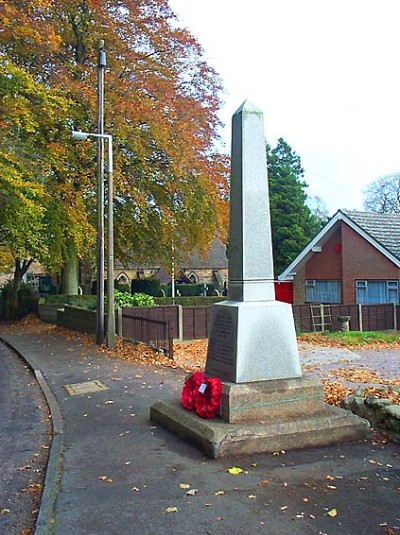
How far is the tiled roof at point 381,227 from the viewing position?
87.7ft

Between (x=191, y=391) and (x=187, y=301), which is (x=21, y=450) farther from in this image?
(x=187, y=301)

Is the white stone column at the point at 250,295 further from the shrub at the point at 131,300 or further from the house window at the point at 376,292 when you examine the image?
the house window at the point at 376,292

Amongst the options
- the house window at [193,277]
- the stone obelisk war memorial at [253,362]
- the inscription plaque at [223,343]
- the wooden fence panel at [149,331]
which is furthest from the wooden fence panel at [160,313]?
the house window at [193,277]

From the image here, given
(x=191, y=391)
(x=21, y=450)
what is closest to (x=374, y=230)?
(x=191, y=391)

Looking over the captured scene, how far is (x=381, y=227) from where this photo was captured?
27984mm

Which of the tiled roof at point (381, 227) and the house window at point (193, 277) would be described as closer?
the tiled roof at point (381, 227)

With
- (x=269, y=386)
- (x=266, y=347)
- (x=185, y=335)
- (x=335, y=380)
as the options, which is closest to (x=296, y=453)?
(x=269, y=386)

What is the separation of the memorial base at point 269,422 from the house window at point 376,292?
68.6 ft

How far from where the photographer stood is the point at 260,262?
→ 7.31 metres

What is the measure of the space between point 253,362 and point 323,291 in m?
23.9

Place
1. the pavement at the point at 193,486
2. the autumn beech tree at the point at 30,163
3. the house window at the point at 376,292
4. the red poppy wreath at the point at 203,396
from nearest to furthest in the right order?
the pavement at the point at 193,486 < the red poppy wreath at the point at 203,396 < the autumn beech tree at the point at 30,163 < the house window at the point at 376,292

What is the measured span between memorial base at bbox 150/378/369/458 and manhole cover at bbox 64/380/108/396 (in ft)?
Result: 12.4

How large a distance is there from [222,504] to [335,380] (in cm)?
735

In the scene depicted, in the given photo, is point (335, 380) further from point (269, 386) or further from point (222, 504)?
point (222, 504)
